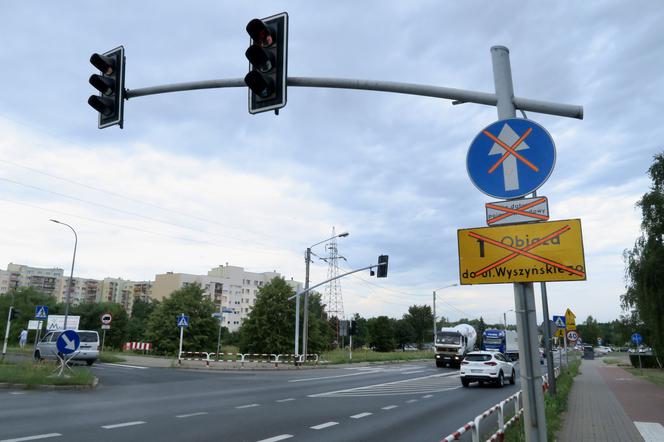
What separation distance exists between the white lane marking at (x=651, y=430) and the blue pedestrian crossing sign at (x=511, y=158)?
8475 mm

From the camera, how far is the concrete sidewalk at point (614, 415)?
1007 cm

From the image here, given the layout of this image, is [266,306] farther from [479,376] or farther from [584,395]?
[584,395]

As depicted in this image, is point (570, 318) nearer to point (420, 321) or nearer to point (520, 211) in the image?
point (520, 211)

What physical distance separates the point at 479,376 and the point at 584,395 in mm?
4305

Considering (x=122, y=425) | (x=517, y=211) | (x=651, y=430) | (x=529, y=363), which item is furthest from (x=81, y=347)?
(x=517, y=211)

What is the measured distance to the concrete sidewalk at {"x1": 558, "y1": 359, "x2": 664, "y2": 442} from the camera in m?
10.1

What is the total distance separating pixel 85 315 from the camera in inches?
3233

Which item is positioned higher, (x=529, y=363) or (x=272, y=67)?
(x=272, y=67)

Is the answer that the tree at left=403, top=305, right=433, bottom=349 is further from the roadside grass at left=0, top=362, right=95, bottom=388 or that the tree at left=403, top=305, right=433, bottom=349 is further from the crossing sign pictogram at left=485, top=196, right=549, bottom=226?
the crossing sign pictogram at left=485, top=196, right=549, bottom=226

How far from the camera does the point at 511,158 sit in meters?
4.19

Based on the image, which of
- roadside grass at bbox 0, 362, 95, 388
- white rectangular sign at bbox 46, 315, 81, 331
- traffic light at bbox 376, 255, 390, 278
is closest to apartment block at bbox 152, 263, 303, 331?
white rectangular sign at bbox 46, 315, 81, 331

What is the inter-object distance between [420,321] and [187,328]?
51.4 m

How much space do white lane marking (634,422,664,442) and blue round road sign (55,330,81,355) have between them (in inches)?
633

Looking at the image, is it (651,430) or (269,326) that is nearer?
(651,430)
